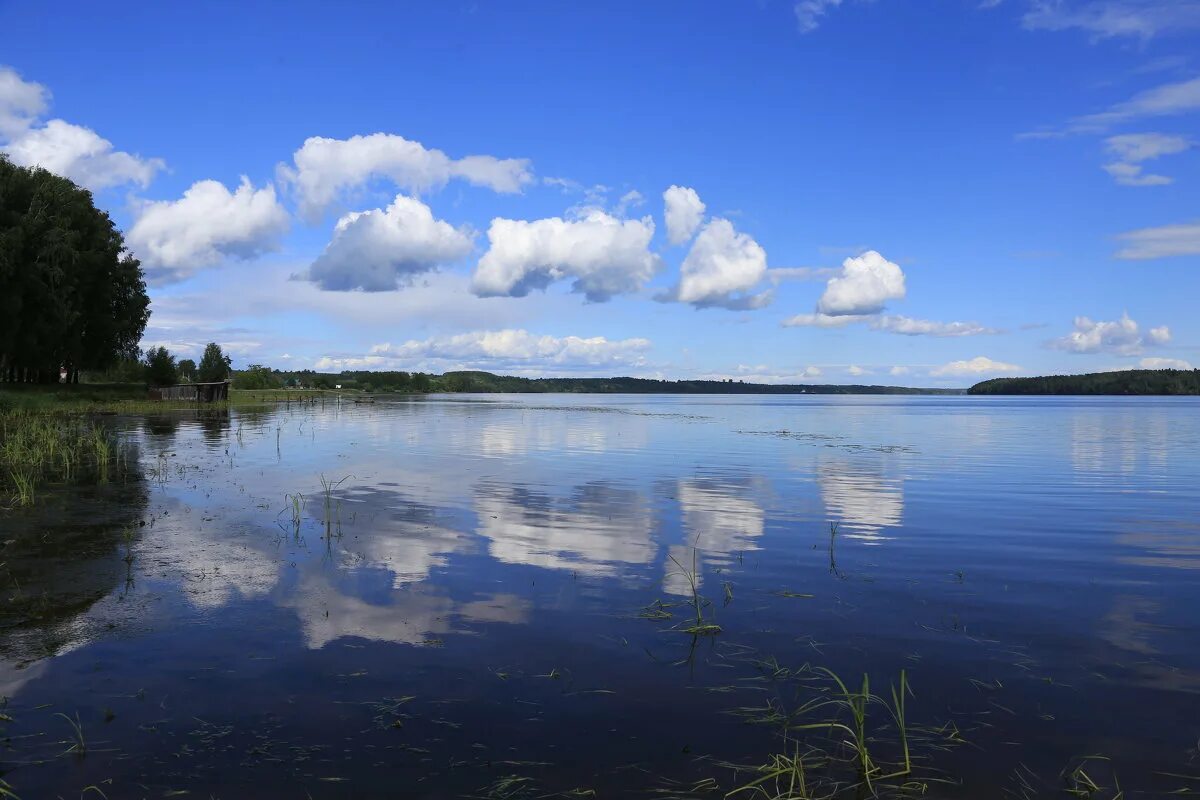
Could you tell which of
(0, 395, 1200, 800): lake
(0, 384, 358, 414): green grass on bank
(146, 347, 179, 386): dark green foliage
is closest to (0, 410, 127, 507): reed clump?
(0, 395, 1200, 800): lake

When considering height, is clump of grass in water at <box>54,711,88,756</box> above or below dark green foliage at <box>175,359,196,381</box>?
below

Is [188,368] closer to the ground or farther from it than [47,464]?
farther from it

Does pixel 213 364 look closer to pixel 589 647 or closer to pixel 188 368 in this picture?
pixel 188 368

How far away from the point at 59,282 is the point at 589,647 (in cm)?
7177

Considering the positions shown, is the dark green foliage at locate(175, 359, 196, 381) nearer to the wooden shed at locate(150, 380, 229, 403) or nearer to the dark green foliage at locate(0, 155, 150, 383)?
the wooden shed at locate(150, 380, 229, 403)

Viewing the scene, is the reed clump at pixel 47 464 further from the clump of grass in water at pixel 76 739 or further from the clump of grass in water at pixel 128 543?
the clump of grass in water at pixel 76 739

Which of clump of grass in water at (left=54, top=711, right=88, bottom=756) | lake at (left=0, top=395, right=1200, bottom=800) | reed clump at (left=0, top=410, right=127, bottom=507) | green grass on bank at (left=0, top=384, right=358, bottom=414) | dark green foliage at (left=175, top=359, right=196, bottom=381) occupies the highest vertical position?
dark green foliage at (left=175, top=359, right=196, bottom=381)

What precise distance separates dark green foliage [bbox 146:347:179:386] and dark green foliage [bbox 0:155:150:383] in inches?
1027

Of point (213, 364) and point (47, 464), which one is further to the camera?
point (213, 364)

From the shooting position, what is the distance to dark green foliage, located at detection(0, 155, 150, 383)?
6041 centimetres

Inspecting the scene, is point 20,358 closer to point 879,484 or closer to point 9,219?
point 9,219

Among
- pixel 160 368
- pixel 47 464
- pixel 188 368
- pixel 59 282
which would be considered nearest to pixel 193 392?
pixel 160 368

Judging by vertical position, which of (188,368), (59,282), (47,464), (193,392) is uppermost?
(59,282)

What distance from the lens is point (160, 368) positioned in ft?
356
